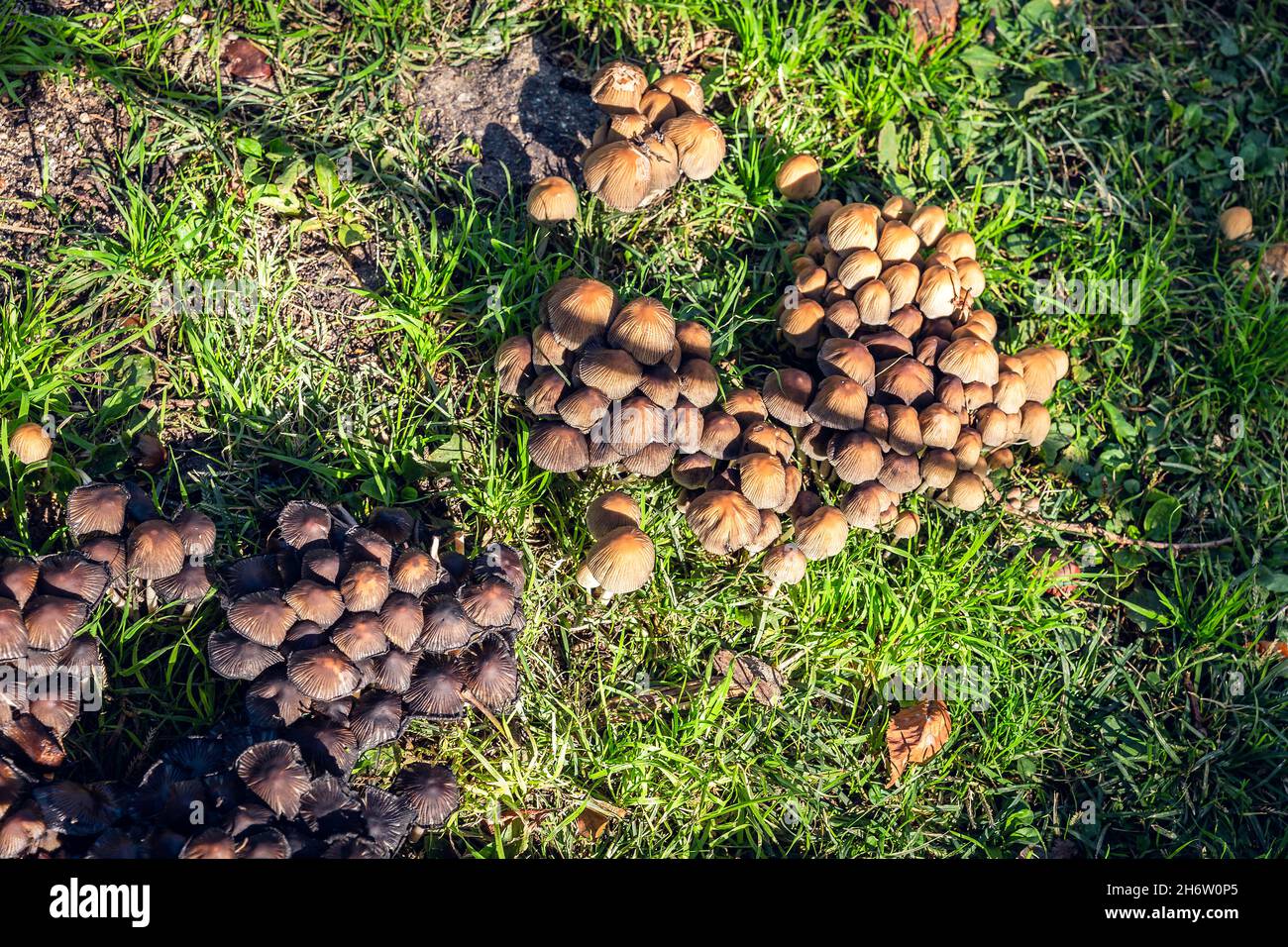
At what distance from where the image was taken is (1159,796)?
424cm

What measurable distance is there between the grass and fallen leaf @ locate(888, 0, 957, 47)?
0.40ft

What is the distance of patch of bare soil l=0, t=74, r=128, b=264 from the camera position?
4359 millimetres

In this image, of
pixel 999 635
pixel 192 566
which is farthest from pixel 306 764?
pixel 999 635

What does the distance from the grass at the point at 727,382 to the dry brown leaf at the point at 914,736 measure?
0.08 meters

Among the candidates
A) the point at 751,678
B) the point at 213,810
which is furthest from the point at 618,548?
the point at 213,810

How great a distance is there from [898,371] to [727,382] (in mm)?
744

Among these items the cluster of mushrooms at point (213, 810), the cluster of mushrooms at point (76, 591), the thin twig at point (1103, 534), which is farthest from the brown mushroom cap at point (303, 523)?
the thin twig at point (1103, 534)

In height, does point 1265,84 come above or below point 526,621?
above

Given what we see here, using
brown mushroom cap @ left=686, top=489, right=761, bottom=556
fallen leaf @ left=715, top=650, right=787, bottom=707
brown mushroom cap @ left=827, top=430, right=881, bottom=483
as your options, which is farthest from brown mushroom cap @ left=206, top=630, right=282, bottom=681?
brown mushroom cap @ left=827, top=430, right=881, bottom=483

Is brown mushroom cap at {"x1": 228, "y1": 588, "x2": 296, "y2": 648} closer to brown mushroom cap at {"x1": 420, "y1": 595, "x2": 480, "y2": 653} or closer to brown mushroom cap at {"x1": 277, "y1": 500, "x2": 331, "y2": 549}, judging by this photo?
brown mushroom cap at {"x1": 277, "y1": 500, "x2": 331, "y2": 549}

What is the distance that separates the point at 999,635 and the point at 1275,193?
9.44ft

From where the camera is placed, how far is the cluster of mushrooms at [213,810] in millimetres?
3086
